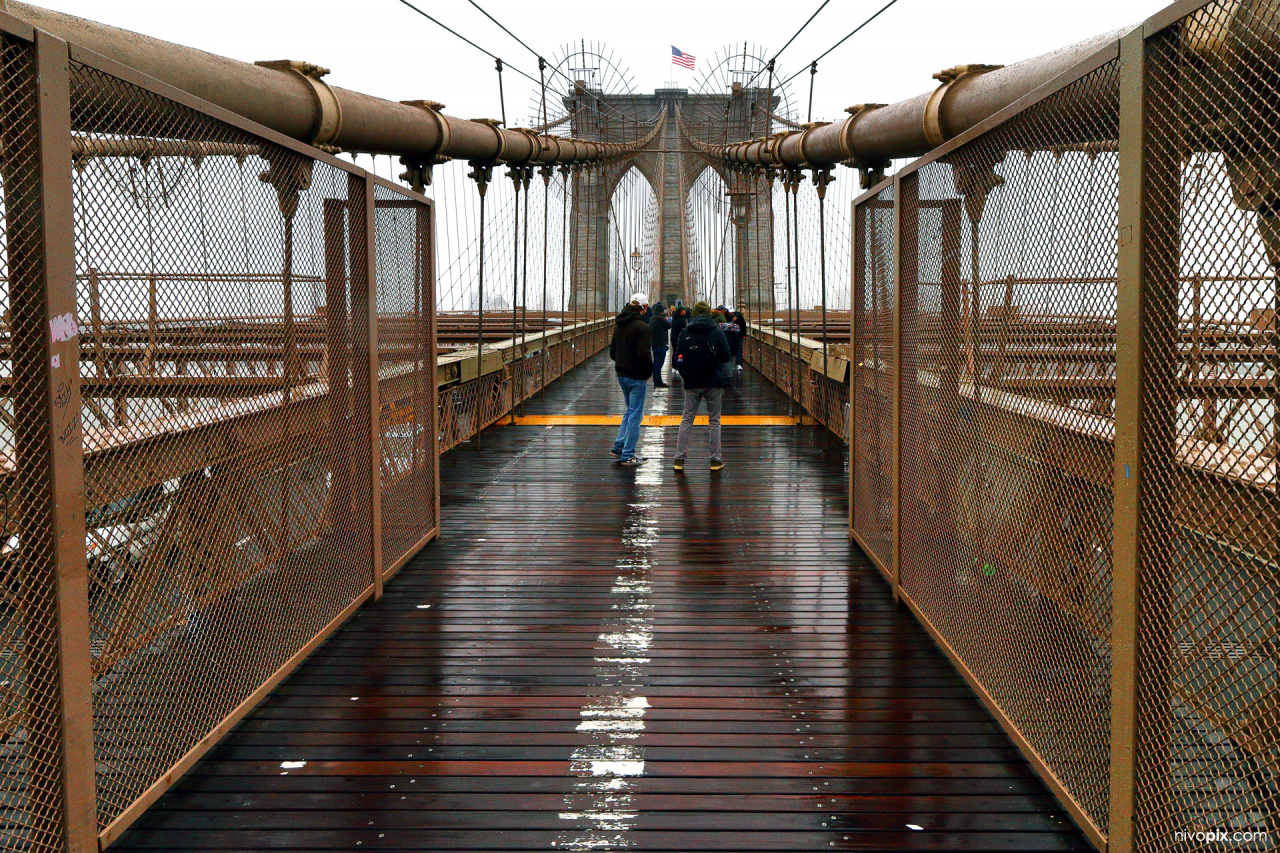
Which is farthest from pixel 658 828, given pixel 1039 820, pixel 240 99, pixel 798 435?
pixel 798 435

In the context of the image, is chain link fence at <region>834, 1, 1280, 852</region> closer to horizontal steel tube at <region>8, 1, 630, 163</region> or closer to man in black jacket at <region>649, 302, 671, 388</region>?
horizontal steel tube at <region>8, 1, 630, 163</region>

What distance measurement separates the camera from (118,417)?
2537mm

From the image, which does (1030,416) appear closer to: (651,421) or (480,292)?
(480,292)

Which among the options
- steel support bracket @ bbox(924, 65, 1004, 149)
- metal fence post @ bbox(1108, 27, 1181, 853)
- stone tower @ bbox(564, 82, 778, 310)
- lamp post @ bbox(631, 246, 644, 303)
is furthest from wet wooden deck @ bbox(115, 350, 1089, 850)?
lamp post @ bbox(631, 246, 644, 303)

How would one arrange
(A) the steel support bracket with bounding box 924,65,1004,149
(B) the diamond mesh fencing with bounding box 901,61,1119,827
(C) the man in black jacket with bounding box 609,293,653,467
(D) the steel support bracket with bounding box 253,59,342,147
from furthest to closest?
Answer: 1. (C) the man in black jacket with bounding box 609,293,653,467
2. (D) the steel support bracket with bounding box 253,59,342,147
3. (A) the steel support bracket with bounding box 924,65,1004,149
4. (B) the diamond mesh fencing with bounding box 901,61,1119,827

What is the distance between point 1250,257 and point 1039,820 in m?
1.52

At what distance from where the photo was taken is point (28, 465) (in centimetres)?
205

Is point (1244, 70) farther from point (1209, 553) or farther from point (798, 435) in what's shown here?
point (798, 435)

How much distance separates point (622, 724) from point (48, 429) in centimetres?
180

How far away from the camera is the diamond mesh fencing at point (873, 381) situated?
4668 millimetres

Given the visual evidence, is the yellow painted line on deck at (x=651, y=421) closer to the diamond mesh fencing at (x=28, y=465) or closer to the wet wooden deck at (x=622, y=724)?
the wet wooden deck at (x=622, y=724)

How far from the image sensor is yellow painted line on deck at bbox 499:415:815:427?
1089 centimetres

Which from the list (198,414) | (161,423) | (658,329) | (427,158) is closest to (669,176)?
(658,329)

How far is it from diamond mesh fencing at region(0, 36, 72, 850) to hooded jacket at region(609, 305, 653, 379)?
19.9 ft
